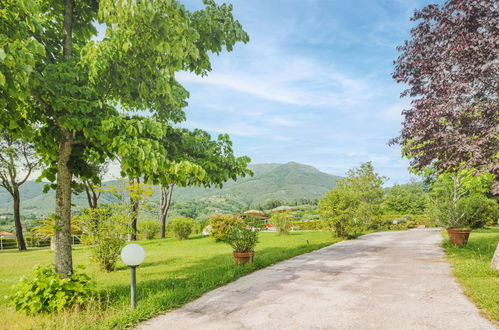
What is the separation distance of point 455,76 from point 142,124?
8584 mm

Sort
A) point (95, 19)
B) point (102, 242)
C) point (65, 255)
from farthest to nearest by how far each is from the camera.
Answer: point (102, 242) < point (95, 19) < point (65, 255)

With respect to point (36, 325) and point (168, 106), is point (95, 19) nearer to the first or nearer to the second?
point (168, 106)

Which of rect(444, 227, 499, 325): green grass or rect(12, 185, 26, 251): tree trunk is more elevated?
rect(12, 185, 26, 251): tree trunk

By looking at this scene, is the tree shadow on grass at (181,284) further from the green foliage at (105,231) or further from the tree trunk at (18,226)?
the tree trunk at (18,226)

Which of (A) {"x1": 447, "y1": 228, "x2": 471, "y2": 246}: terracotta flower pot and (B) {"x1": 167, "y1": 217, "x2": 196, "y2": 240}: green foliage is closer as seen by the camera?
(A) {"x1": 447, "y1": 228, "x2": 471, "y2": 246}: terracotta flower pot

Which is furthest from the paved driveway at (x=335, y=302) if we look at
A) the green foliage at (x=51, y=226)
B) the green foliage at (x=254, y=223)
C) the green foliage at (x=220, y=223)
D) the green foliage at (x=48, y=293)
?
the green foliage at (x=220, y=223)

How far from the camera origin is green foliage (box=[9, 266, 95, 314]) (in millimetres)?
4902

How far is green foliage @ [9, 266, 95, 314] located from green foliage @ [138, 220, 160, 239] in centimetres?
2131

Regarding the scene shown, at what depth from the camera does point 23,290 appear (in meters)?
5.09

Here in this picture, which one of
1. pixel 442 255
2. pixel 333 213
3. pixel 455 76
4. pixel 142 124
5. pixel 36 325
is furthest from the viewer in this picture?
pixel 333 213

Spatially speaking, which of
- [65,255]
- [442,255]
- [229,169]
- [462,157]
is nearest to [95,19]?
[229,169]

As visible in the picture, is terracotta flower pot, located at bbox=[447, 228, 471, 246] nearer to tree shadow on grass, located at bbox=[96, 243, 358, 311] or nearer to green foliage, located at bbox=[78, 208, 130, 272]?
tree shadow on grass, located at bbox=[96, 243, 358, 311]

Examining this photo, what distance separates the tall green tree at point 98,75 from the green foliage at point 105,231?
3308 mm

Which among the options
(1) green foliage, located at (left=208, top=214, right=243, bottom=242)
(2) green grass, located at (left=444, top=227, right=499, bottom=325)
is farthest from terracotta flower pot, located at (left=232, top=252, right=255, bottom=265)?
(1) green foliage, located at (left=208, top=214, right=243, bottom=242)
